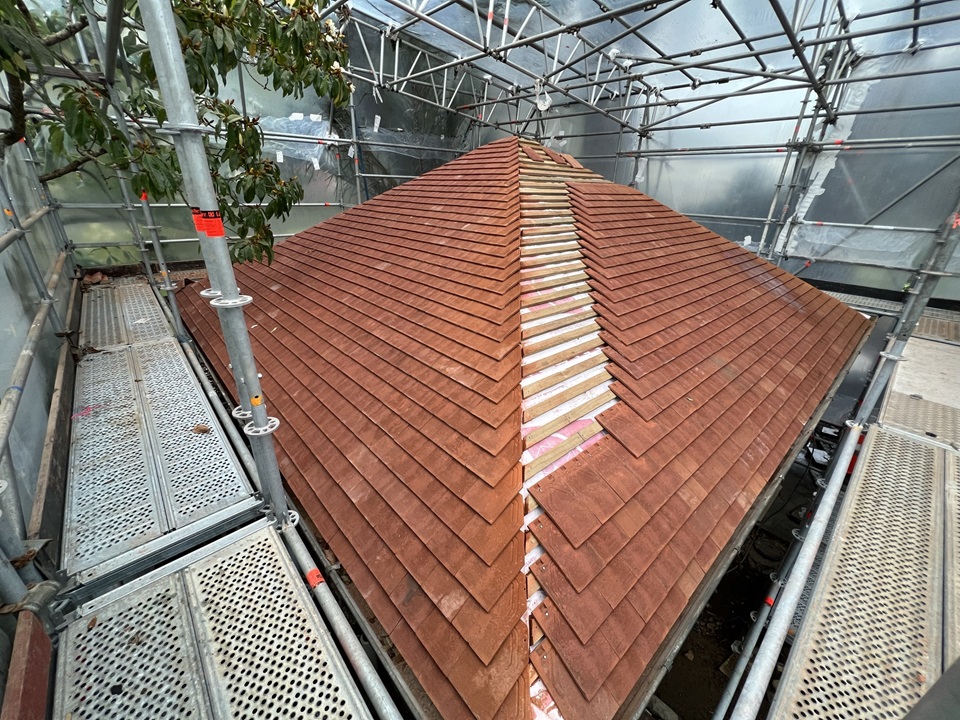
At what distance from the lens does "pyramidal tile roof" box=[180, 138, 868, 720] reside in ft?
5.82

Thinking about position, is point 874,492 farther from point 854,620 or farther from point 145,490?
point 145,490

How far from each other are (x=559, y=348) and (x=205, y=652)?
2.56 metres

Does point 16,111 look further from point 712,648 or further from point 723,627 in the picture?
point 723,627

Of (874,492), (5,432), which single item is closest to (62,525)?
(5,432)

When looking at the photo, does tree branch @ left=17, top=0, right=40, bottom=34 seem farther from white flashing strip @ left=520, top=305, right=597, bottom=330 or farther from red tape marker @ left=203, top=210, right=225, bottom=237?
white flashing strip @ left=520, top=305, right=597, bottom=330

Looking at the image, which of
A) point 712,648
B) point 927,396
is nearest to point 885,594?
point 927,396

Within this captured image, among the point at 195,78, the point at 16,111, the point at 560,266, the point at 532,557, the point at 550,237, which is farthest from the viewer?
the point at 550,237

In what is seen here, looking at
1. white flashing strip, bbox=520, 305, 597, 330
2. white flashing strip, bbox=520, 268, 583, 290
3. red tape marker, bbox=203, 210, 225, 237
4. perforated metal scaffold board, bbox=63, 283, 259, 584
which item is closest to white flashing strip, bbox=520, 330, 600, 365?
white flashing strip, bbox=520, 305, 597, 330

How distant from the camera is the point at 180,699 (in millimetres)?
1506

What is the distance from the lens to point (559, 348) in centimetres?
285

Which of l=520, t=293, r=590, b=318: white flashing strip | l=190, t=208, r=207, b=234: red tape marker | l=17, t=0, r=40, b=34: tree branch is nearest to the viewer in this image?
l=190, t=208, r=207, b=234: red tape marker

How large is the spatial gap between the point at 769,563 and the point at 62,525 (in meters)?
9.32

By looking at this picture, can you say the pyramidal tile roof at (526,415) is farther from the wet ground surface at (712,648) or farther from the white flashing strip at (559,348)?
the wet ground surface at (712,648)

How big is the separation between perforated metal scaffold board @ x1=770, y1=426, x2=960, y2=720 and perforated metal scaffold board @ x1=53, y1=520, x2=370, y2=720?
2.14 meters
